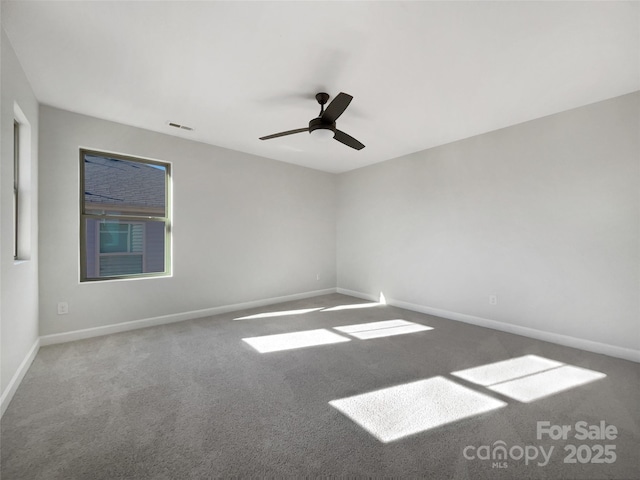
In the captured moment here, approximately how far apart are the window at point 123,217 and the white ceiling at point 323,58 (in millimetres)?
661

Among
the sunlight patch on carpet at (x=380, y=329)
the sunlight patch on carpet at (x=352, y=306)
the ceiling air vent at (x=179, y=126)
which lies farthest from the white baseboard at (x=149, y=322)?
the ceiling air vent at (x=179, y=126)

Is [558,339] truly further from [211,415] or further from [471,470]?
[211,415]

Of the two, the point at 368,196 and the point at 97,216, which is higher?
the point at 368,196

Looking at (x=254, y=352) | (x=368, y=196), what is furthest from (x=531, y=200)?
(x=254, y=352)

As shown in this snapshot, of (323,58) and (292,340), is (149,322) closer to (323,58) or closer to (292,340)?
(292,340)

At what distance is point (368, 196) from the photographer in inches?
207

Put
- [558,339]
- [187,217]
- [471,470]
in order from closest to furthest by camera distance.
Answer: [471,470], [558,339], [187,217]

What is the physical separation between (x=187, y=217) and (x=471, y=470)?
156 inches

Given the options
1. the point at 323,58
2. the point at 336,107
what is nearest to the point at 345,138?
the point at 336,107

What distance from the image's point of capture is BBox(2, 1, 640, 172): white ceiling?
1751 mm

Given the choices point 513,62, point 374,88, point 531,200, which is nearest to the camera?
point 513,62

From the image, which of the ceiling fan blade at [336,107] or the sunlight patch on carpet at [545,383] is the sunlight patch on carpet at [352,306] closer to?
the sunlight patch on carpet at [545,383]

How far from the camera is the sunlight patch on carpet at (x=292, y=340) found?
2.96 m

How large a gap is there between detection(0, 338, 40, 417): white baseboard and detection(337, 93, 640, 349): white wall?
14.8 feet
